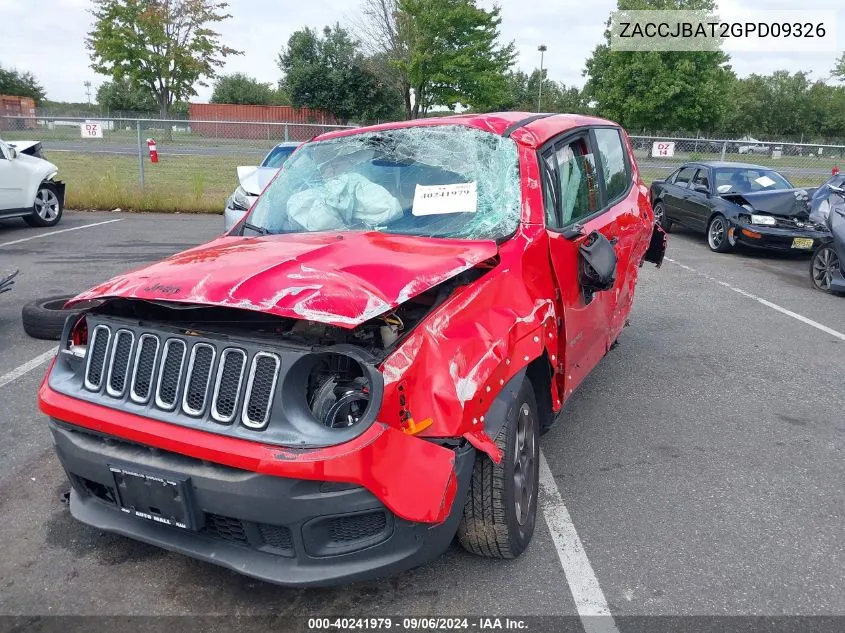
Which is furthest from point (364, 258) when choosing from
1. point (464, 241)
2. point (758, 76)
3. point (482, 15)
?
point (758, 76)

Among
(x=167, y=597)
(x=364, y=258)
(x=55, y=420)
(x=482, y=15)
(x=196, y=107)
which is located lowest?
(x=167, y=597)

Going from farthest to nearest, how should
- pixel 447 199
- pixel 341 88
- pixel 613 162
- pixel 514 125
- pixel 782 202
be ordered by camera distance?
pixel 341 88, pixel 782 202, pixel 613 162, pixel 514 125, pixel 447 199

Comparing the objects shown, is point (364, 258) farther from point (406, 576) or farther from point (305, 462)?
point (406, 576)

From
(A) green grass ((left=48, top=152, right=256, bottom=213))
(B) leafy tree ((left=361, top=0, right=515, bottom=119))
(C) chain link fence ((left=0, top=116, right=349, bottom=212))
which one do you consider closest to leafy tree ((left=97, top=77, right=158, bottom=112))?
(B) leafy tree ((left=361, top=0, right=515, bottom=119))

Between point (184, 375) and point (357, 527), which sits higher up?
point (184, 375)

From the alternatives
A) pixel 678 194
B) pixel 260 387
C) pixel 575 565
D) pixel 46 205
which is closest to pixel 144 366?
pixel 260 387

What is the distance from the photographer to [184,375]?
2.25 metres

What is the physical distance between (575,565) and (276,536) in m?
1.30

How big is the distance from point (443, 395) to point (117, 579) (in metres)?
1.57

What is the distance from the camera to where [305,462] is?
6.66 ft

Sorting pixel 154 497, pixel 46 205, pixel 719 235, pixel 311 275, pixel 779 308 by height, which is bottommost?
pixel 779 308

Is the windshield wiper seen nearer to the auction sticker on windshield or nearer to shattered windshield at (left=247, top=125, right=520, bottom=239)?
shattered windshield at (left=247, top=125, right=520, bottom=239)

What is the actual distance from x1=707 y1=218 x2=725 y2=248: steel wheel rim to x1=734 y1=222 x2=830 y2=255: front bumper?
486 mm

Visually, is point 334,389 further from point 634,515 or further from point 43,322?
point 43,322
